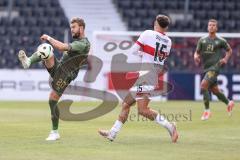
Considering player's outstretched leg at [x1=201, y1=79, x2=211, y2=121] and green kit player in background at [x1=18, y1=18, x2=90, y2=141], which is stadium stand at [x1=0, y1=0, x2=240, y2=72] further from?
green kit player in background at [x1=18, y1=18, x2=90, y2=141]

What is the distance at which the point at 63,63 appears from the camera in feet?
42.6

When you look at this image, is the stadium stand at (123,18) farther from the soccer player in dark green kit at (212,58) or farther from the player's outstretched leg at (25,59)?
the player's outstretched leg at (25,59)

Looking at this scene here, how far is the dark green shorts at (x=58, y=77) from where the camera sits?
12.9 m

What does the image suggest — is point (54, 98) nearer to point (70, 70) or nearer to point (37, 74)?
point (70, 70)

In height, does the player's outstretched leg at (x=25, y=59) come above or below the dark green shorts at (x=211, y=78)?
above

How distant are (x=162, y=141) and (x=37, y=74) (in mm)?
13839

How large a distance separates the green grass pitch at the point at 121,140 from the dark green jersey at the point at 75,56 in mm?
1242

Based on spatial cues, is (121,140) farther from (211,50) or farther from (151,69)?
(211,50)

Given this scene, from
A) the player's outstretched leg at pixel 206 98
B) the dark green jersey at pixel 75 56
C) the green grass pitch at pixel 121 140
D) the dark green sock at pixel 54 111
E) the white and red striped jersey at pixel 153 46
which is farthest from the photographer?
the player's outstretched leg at pixel 206 98

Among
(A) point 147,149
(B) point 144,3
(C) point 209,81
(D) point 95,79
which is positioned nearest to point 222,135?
(A) point 147,149

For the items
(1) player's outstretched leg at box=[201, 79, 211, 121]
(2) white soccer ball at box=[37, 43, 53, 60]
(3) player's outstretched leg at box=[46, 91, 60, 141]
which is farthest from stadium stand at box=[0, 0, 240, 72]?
(2) white soccer ball at box=[37, 43, 53, 60]

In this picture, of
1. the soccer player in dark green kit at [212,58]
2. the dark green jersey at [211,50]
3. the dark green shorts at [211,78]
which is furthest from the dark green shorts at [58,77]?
the dark green jersey at [211,50]

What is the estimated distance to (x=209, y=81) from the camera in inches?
730

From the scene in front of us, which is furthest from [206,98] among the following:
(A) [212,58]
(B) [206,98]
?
(A) [212,58]
